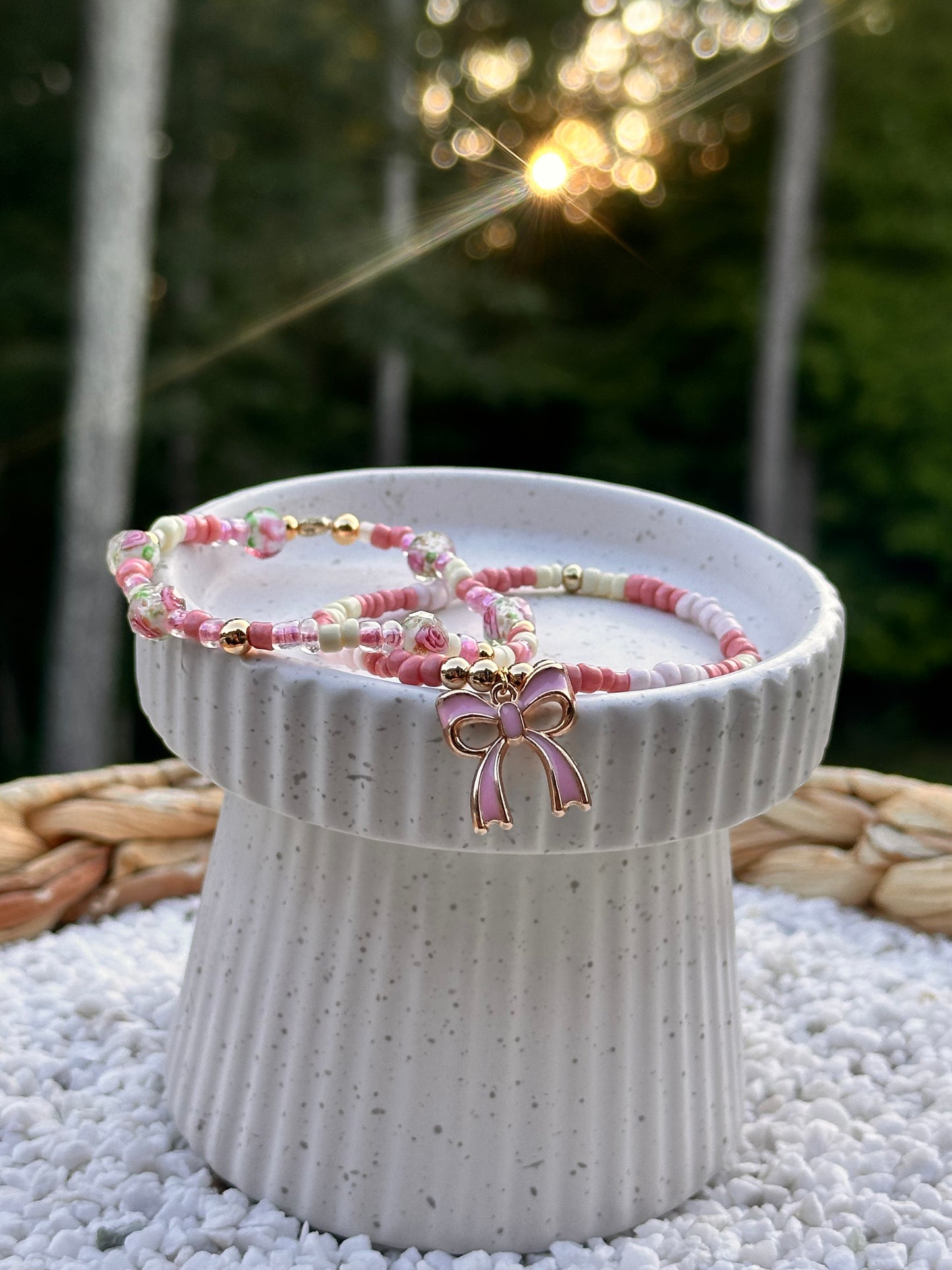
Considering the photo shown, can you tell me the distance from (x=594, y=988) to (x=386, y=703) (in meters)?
0.29

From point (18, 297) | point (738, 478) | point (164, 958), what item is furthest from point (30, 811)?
point (738, 478)

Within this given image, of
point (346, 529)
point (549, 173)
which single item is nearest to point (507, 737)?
point (346, 529)

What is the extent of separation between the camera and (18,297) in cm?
388

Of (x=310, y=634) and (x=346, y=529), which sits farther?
(x=346, y=529)

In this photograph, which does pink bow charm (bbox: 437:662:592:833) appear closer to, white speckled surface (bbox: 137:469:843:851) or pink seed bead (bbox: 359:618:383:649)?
white speckled surface (bbox: 137:469:843:851)

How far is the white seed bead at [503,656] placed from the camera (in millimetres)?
812

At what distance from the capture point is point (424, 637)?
885 millimetres

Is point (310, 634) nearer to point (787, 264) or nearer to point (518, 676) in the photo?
point (518, 676)

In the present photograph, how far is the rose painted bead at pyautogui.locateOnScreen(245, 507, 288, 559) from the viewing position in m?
1.11

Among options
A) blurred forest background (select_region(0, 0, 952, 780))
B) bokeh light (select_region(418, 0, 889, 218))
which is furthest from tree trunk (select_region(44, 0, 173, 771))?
bokeh light (select_region(418, 0, 889, 218))

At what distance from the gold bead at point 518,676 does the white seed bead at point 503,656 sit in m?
0.03

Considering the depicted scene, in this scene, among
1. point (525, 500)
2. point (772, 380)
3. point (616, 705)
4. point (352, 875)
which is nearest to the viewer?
point (616, 705)

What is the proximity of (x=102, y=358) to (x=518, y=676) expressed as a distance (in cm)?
287

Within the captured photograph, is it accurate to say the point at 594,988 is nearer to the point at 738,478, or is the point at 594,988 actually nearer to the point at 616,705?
the point at 616,705
